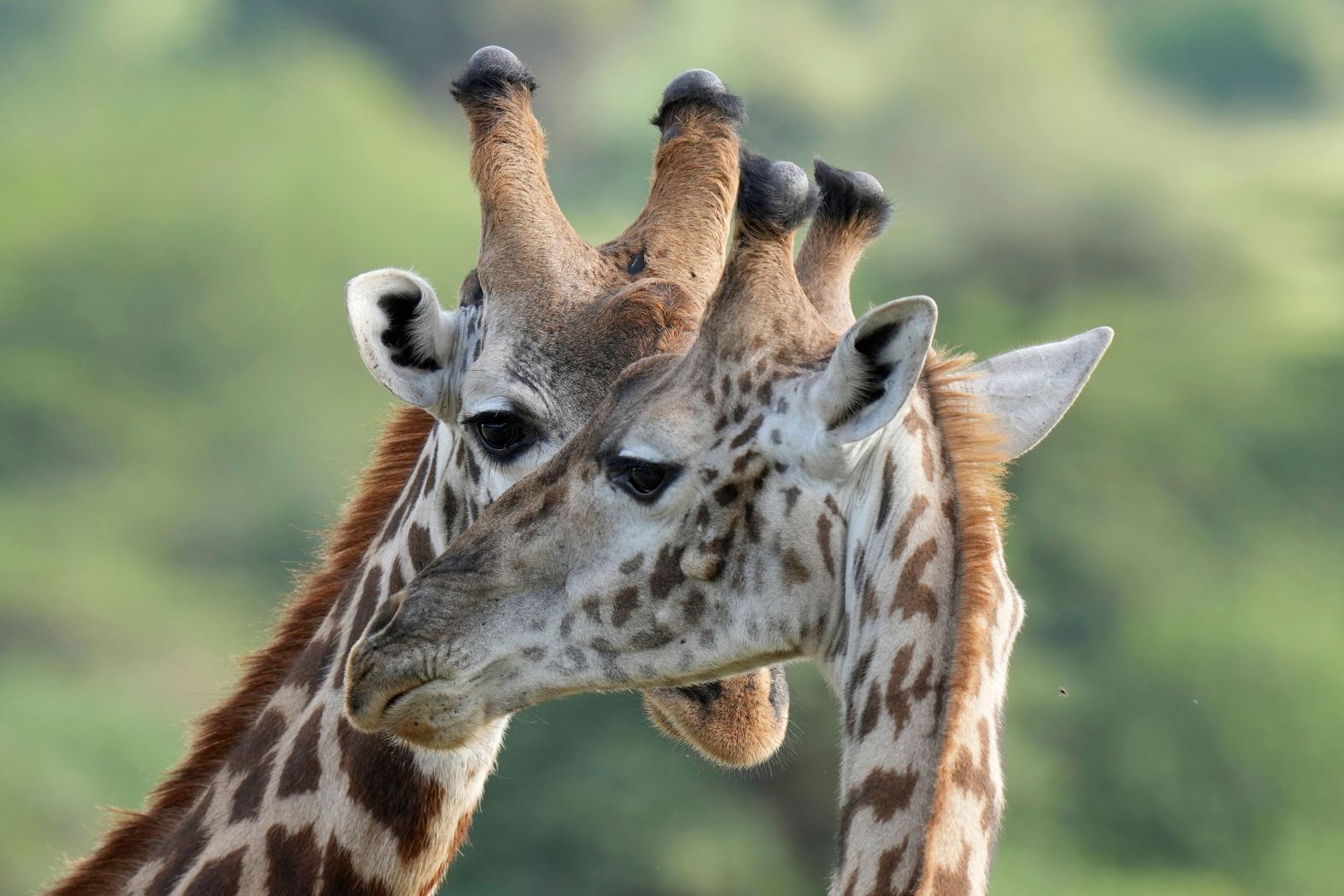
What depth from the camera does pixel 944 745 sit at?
7.59 ft

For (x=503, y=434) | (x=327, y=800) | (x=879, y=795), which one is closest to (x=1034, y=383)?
(x=879, y=795)

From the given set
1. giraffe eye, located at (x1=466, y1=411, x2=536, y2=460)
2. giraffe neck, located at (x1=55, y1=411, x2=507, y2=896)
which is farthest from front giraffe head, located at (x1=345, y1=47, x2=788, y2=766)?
giraffe neck, located at (x1=55, y1=411, x2=507, y2=896)

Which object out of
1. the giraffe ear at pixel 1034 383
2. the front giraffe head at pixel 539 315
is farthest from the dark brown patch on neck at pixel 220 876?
the giraffe ear at pixel 1034 383

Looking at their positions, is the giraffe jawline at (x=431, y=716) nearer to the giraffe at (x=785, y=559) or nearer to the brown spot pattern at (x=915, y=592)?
the giraffe at (x=785, y=559)

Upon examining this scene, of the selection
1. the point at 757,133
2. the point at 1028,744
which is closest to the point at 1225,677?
the point at 1028,744

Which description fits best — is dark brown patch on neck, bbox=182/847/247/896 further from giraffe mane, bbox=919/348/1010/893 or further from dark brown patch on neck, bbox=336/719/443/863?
giraffe mane, bbox=919/348/1010/893

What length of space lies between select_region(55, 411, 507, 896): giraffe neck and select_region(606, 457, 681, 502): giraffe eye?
0.62m

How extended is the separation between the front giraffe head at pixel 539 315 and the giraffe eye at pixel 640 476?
71 cm

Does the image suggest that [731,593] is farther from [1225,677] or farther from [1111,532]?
[1111,532]

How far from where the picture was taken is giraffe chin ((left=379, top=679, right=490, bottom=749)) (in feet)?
9.22

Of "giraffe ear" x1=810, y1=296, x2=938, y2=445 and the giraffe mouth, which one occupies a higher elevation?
"giraffe ear" x1=810, y1=296, x2=938, y2=445

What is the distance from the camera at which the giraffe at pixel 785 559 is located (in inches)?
94.0

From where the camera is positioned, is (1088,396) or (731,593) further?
(1088,396)

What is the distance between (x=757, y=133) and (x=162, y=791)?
15.3 ft
